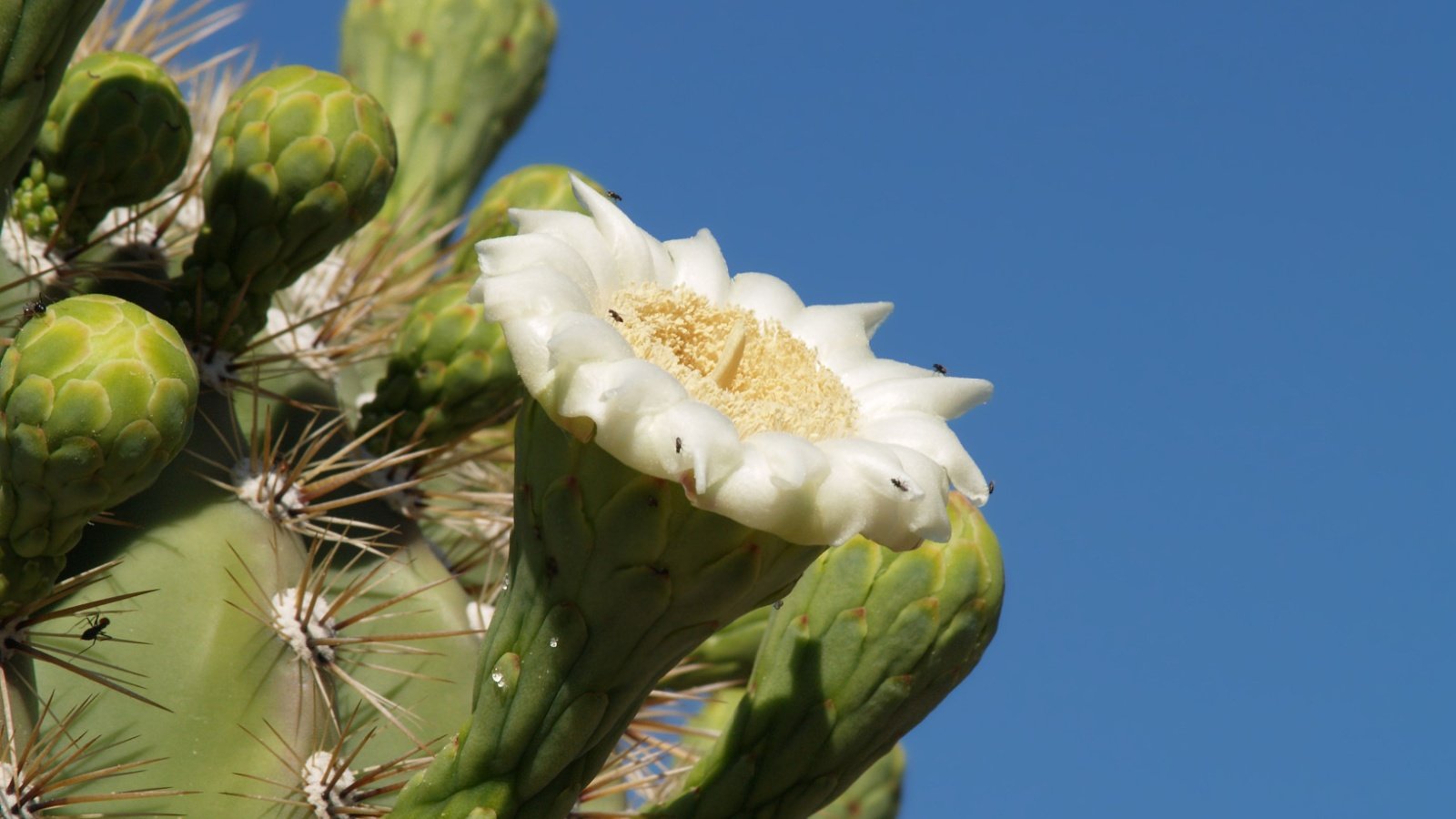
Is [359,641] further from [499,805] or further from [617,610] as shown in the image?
[617,610]

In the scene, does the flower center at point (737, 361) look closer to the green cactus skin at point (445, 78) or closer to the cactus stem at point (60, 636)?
the cactus stem at point (60, 636)

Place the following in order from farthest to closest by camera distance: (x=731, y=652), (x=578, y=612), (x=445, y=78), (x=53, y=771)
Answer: (x=445, y=78) → (x=731, y=652) → (x=53, y=771) → (x=578, y=612)

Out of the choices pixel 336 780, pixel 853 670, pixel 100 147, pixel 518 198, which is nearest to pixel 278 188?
pixel 100 147

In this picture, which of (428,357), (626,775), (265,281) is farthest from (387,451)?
(626,775)

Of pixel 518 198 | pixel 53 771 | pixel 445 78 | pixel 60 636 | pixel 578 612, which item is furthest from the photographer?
pixel 445 78

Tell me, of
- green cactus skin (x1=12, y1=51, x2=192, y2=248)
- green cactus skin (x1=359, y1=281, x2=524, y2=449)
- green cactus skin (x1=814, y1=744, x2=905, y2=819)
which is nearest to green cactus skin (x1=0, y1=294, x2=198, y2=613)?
green cactus skin (x1=12, y1=51, x2=192, y2=248)

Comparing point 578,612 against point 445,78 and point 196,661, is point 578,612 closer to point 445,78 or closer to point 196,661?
→ point 196,661

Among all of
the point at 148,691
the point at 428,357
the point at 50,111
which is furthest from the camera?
the point at 428,357
